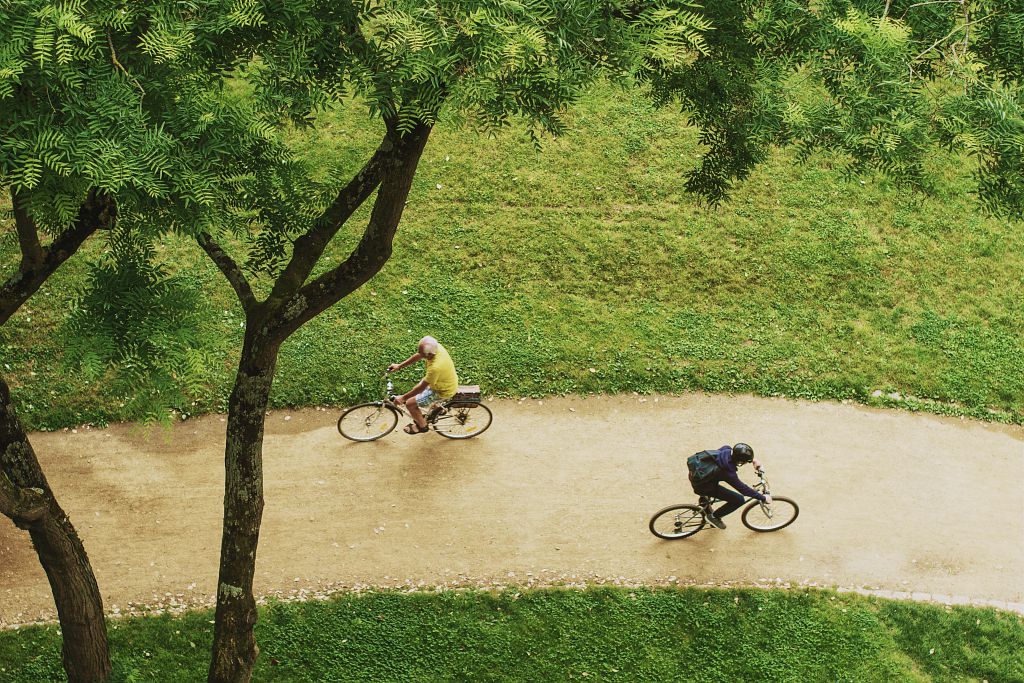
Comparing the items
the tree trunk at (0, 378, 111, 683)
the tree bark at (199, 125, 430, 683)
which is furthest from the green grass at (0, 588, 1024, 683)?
the tree bark at (199, 125, 430, 683)

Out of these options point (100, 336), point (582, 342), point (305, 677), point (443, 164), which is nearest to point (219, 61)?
point (100, 336)

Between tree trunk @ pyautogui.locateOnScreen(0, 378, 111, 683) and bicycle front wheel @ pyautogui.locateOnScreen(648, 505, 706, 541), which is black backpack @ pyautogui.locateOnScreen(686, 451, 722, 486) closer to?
bicycle front wheel @ pyautogui.locateOnScreen(648, 505, 706, 541)

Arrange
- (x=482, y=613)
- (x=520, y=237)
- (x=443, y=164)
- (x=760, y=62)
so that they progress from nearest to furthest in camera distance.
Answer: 1. (x=760, y=62)
2. (x=482, y=613)
3. (x=520, y=237)
4. (x=443, y=164)

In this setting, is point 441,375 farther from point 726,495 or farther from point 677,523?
point 726,495

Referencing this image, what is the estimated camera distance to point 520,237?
15695 mm

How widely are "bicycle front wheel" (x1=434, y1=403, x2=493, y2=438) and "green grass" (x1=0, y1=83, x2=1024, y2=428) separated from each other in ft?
2.60

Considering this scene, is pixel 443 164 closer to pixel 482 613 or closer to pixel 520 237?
pixel 520 237

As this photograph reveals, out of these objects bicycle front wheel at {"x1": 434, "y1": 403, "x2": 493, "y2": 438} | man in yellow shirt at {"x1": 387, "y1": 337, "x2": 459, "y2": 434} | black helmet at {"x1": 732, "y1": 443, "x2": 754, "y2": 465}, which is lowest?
bicycle front wheel at {"x1": 434, "y1": 403, "x2": 493, "y2": 438}

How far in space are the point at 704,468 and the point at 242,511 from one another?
537 centimetres

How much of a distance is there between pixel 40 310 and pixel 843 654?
12.3m

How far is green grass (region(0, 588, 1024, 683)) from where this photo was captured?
9.97 metres

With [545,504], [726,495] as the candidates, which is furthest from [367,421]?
[726,495]

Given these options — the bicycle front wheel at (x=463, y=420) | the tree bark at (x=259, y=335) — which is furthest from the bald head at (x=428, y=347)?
the tree bark at (x=259, y=335)

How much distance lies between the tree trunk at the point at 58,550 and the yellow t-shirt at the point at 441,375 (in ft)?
15.1
